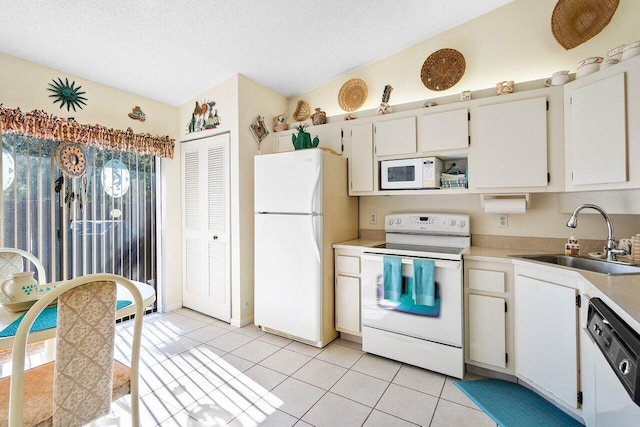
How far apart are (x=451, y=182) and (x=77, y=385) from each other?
106 inches

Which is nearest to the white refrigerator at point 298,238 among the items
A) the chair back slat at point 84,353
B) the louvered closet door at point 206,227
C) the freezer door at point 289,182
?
the freezer door at point 289,182

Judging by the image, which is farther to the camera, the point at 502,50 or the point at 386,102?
the point at 386,102

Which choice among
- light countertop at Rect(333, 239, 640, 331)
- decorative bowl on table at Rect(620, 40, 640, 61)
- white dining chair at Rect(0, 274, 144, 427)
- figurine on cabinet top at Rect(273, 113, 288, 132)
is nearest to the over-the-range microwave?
light countertop at Rect(333, 239, 640, 331)

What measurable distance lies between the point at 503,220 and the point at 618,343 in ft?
5.87

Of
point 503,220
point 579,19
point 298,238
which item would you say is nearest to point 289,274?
point 298,238

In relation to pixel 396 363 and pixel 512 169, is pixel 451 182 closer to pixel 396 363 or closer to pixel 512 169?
pixel 512 169

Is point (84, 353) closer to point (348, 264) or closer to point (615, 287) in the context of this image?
point (348, 264)

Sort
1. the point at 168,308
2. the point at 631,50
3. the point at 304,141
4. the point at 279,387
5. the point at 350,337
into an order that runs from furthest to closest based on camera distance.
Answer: the point at 168,308 < the point at 304,141 < the point at 350,337 < the point at 279,387 < the point at 631,50

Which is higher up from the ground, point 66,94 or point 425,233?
point 66,94

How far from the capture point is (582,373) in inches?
65.1

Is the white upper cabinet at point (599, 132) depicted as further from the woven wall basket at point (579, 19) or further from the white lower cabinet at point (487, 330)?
the white lower cabinet at point (487, 330)

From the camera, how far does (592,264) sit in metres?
1.92

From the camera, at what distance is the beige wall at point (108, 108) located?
2410 mm

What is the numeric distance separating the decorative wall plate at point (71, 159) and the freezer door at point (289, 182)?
1.68 metres
